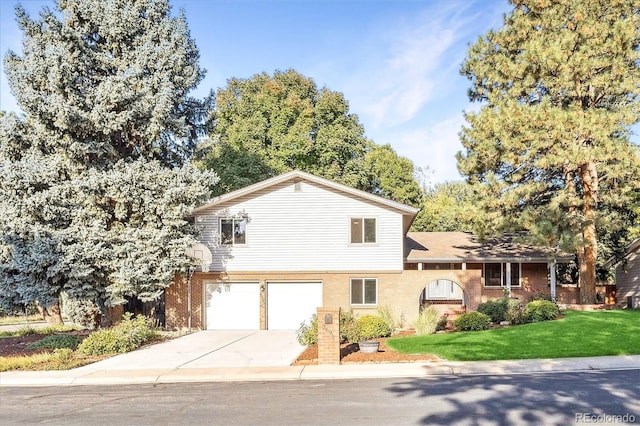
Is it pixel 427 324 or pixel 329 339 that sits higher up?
pixel 329 339

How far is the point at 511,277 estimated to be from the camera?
28.1 m

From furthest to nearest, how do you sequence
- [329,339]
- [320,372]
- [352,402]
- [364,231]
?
1. [364,231]
2. [329,339]
3. [320,372]
4. [352,402]

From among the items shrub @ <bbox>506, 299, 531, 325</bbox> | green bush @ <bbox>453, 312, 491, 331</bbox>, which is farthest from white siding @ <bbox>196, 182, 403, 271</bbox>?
shrub @ <bbox>506, 299, 531, 325</bbox>

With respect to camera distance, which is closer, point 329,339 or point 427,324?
point 329,339

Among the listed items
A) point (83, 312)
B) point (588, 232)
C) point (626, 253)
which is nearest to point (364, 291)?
point (588, 232)

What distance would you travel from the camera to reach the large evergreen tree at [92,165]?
20281 mm

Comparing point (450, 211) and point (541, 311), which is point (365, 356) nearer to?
point (541, 311)

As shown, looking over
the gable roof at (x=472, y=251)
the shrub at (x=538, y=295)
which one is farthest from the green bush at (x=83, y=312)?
the shrub at (x=538, y=295)

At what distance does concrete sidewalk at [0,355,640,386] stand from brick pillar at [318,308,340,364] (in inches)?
13.8

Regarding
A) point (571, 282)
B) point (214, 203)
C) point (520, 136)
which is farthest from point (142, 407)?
point (571, 282)

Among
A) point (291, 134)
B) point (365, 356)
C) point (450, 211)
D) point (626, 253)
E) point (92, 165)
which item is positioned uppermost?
point (291, 134)

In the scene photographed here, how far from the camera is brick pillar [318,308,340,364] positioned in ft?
47.4

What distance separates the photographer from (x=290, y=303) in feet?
79.4

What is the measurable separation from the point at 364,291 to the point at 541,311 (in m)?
7.43
